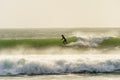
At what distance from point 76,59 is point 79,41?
2.90 meters

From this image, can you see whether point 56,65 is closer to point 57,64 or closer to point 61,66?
point 57,64

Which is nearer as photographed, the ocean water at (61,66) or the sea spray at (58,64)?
the ocean water at (61,66)

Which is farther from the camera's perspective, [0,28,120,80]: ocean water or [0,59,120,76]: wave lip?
[0,59,120,76]: wave lip

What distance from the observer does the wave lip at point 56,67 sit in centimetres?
1263

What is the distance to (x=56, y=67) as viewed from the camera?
507 inches

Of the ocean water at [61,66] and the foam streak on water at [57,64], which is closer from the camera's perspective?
the ocean water at [61,66]

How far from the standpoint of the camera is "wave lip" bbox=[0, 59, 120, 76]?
12.6 meters

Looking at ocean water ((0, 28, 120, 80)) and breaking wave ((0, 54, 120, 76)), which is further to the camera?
breaking wave ((0, 54, 120, 76))

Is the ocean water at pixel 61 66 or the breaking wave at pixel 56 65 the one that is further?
the breaking wave at pixel 56 65

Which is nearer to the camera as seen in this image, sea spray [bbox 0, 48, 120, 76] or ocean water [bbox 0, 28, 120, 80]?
ocean water [bbox 0, 28, 120, 80]

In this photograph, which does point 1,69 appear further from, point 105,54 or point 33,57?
point 105,54

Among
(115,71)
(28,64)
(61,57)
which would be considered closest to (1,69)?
(28,64)

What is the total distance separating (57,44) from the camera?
15531mm

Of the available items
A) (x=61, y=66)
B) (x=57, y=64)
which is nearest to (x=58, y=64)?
(x=57, y=64)
